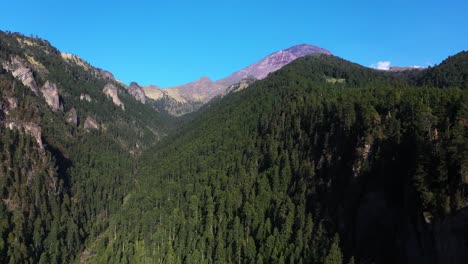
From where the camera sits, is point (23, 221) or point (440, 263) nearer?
point (440, 263)

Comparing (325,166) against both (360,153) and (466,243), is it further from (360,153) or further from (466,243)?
(466,243)

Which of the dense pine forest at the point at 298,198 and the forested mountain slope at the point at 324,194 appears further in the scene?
the dense pine forest at the point at 298,198

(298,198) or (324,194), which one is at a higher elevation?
(324,194)

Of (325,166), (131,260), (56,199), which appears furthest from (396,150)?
(56,199)

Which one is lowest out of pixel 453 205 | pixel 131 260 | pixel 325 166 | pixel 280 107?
pixel 131 260

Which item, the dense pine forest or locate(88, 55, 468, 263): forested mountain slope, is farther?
the dense pine forest

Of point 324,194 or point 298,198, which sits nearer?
point 324,194

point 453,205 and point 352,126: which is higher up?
point 352,126

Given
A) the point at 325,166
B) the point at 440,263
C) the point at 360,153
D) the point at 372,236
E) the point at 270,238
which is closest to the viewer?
the point at 440,263
